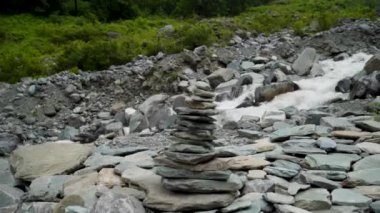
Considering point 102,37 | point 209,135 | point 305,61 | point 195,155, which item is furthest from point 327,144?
point 102,37

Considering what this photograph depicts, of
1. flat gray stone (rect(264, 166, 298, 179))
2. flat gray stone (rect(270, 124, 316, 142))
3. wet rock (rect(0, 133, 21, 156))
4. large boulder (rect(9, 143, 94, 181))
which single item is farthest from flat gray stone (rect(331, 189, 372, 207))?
wet rock (rect(0, 133, 21, 156))

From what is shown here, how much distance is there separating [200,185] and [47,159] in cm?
397

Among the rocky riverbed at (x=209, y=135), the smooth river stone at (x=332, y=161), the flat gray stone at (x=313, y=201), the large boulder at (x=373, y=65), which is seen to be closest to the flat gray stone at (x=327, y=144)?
the rocky riverbed at (x=209, y=135)

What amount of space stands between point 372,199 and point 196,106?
260cm

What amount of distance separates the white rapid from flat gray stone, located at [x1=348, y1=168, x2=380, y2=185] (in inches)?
207

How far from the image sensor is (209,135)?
20.7 feet

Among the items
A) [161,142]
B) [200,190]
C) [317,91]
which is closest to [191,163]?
[200,190]

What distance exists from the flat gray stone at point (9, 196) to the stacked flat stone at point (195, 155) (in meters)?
3.00

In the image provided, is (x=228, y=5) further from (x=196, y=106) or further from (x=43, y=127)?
(x=196, y=106)

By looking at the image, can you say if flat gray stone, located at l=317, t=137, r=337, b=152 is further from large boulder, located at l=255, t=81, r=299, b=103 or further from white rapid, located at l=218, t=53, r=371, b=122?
large boulder, located at l=255, t=81, r=299, b=103

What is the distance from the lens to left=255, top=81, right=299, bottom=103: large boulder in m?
13.2

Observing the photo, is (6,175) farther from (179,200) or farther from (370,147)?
(370,147)

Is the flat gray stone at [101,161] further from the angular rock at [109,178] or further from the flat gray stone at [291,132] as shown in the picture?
the flat gray stone at [291,132]

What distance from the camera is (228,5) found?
3534cm
